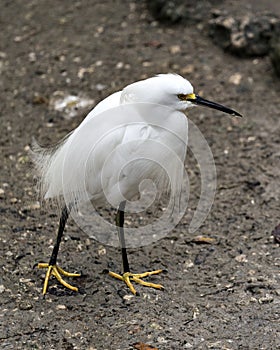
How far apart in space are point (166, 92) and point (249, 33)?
280cm

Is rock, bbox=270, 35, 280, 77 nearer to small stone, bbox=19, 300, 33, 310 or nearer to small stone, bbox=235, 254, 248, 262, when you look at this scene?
small stone, bbox=235, 254, 248, 262

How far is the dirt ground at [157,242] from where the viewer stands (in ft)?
10.3

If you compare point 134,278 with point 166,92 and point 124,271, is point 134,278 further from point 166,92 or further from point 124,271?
point 166,92

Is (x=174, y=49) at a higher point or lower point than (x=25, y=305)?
lower

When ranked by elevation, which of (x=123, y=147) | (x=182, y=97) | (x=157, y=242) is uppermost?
(x=182, y=97)

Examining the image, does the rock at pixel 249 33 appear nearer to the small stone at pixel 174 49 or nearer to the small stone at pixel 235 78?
the small stone at pixel 235 78

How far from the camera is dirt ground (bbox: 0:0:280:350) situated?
3.13 metres

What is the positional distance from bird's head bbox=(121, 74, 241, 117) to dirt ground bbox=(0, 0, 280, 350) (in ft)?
3.35

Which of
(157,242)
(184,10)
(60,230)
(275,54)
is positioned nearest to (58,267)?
(60,230)

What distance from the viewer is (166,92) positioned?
2.98 metres

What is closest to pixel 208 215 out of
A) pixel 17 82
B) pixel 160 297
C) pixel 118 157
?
pixel 160 297

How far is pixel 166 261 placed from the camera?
3717mm

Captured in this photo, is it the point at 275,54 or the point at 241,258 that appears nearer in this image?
the point at 241,258

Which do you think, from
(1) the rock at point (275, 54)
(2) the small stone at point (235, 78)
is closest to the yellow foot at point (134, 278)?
(2) the small stone at point (235, 78)
